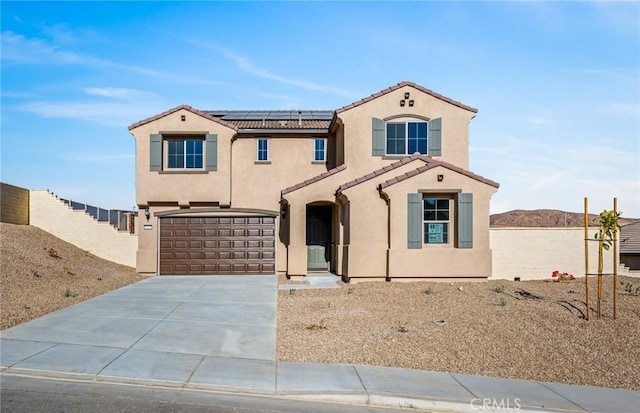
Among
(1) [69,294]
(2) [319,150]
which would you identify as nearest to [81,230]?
(1) [69,294]

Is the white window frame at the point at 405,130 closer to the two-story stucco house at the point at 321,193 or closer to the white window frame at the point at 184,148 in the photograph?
the two-story stucco house at the point at 321,193

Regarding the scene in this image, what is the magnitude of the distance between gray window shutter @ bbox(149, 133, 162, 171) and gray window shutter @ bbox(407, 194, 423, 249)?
9.59 meters

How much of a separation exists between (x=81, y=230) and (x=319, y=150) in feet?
37.3

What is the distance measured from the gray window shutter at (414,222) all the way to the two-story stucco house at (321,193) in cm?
3

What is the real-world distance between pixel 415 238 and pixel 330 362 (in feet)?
29.0

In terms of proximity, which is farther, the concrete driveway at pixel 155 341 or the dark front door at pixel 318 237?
the dark front door at pixel 318 237

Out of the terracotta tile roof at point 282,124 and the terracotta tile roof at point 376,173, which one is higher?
the terracotta tile roof at point 282,124

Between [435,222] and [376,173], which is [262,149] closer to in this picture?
[376,173]

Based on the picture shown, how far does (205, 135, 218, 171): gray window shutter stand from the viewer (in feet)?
62.8

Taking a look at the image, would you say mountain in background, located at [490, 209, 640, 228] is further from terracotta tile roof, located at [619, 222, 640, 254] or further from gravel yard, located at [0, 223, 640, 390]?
gravel yard, located at [0, 223, 640, 390]

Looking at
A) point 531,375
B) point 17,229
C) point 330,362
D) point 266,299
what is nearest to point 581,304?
point 531,375

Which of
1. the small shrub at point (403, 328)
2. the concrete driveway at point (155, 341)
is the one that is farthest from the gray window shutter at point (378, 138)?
the small shrub at point (403, 328)

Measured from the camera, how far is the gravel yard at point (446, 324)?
8.14m

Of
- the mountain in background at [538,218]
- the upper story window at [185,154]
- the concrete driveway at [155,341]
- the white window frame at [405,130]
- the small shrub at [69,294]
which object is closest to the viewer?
the concrete driveway at [155,341]
